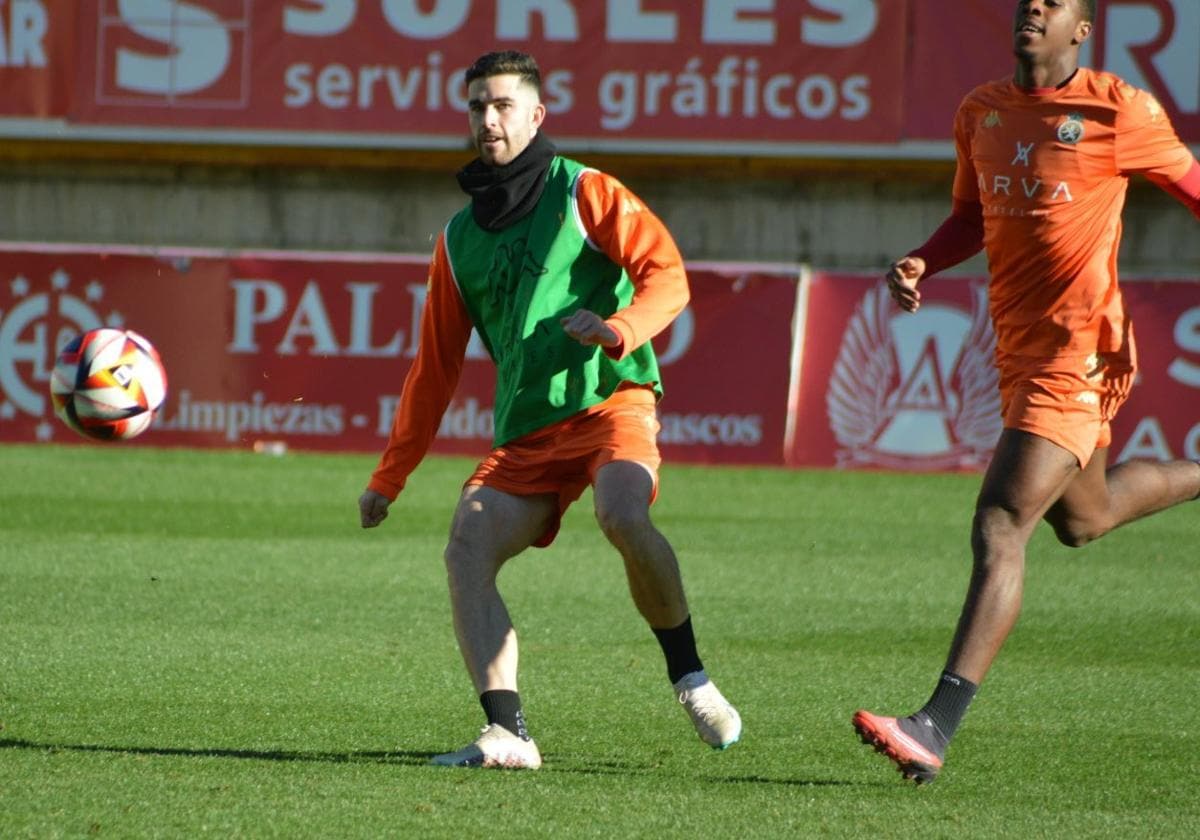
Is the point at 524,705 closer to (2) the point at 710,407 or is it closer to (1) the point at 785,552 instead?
(1) the point at 785,552

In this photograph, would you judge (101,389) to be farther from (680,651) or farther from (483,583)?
(680,651)

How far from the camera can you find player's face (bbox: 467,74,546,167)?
559 cm

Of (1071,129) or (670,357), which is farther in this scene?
(670,357)

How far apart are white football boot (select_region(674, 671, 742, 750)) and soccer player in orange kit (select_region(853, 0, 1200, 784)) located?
18.1 inches

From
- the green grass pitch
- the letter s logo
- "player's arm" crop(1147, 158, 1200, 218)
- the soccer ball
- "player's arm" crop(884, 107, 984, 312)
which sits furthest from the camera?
the letter s logo

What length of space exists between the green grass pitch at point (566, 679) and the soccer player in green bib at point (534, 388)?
0.36m

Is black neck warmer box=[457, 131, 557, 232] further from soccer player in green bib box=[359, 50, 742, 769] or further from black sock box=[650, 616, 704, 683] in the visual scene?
black sock box=[650, 616, 704, 683]

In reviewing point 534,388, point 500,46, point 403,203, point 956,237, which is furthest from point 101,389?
point 403,203

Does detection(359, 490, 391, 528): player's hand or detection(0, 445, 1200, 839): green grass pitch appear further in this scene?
detection(359, 490, 391, 528): player's hand

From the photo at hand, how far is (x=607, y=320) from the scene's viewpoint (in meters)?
5.26

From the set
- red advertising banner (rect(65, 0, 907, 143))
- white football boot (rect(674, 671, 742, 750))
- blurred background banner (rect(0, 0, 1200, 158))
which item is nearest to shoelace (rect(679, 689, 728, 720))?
white football boot (rect(674, 671, 742, 750))

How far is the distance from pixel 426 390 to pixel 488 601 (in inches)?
27.6

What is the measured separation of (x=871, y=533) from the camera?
12141 millimetres

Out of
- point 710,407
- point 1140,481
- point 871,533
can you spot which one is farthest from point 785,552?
point 710,407
